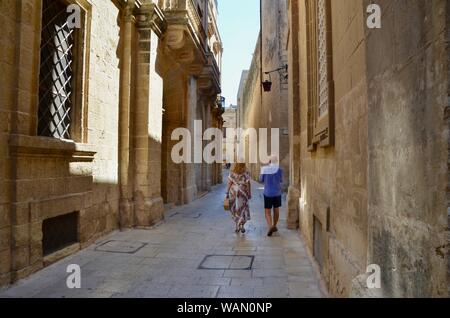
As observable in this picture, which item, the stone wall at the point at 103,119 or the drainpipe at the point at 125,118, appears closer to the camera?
the stone wall at the point at 103,119

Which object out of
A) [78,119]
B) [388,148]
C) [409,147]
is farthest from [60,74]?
[409,147]

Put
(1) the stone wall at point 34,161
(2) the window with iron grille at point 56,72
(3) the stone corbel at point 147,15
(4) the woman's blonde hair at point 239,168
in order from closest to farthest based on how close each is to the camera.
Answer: (1) the stone wall at point 34,161 < (2) the window with iron grille at point 56,72 < (4) the woman's blonde hair at point 239,168 < (3) the stone corbel at point 147,15

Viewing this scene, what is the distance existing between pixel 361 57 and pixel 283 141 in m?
13.0

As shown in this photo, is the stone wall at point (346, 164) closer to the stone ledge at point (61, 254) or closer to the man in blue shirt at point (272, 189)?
the man in blue shirt at point (272, 189)

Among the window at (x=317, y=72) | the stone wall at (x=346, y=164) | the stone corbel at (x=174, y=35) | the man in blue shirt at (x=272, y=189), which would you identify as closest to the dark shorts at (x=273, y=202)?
the man in blue shirt at (x=272, y=189)

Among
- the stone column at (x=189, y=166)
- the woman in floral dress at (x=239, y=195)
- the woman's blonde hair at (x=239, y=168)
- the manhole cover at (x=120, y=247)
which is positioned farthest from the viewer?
the stone column at (x=189, y=166)

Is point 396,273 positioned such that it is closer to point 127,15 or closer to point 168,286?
point 168,286

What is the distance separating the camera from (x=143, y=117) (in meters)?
7.83

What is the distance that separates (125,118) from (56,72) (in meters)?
2.22

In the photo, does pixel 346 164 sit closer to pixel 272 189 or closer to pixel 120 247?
pixel 272 189

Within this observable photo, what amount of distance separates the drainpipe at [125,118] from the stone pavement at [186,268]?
0.64m

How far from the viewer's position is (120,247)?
596 cm

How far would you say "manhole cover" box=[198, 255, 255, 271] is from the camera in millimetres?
4844

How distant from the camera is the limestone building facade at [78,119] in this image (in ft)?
13.7
